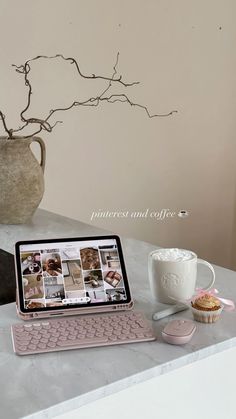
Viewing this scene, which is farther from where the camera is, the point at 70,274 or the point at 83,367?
the point at 70,274

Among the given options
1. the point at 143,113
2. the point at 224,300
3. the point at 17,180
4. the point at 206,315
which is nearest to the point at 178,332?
the point at 206,315

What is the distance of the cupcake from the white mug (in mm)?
57

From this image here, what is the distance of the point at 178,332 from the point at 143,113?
1.88 metres

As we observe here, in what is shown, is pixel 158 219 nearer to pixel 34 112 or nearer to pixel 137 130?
pixel 137 130

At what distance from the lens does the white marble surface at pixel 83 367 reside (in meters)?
0.97

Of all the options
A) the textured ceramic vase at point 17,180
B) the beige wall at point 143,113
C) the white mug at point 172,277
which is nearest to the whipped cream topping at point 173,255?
the white mug at point 172,277

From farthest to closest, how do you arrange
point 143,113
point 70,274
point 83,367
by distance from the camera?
point 143,113 → point 70,274 → point 83,367

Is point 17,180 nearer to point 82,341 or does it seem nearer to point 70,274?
point 70,274

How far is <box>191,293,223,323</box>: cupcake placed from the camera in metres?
1.27

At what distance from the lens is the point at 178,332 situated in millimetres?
1172

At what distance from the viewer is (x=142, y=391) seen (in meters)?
1.10

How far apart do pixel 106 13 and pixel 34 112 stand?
52 cm

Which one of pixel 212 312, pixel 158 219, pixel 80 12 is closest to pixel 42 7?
pixel 80 12

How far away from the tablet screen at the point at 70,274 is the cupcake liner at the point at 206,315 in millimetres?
136
